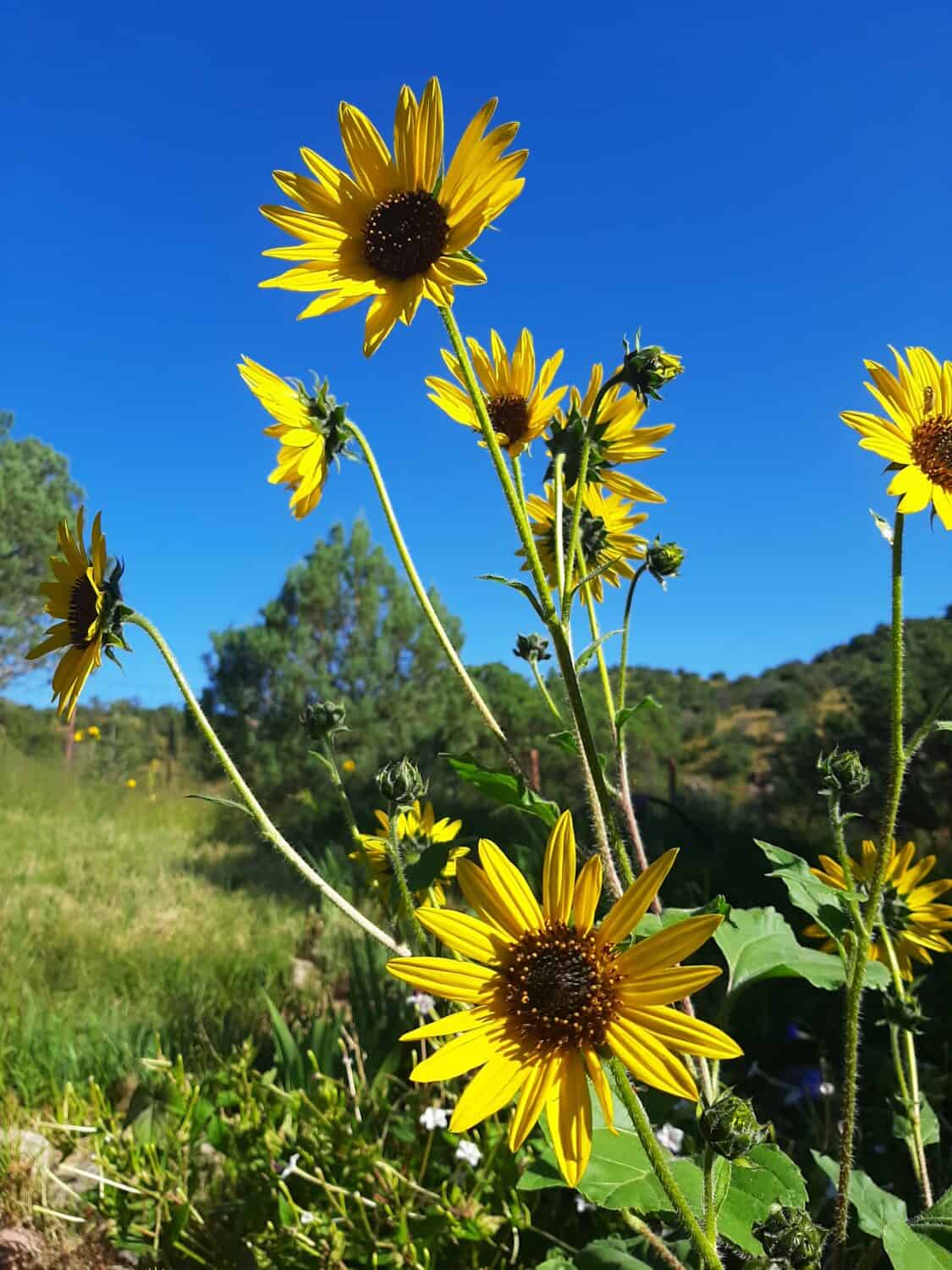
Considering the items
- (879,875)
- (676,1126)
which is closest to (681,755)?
(676,1126)

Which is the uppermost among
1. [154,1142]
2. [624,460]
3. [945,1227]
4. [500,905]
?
[624,460]

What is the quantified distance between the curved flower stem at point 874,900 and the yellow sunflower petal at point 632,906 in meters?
0.36

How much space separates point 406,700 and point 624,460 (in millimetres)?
8853

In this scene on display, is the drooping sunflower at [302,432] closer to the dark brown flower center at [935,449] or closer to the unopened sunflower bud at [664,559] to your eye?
the unopened sunflower bud at [664,559]

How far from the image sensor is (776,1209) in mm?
906

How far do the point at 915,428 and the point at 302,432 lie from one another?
883 millimetres

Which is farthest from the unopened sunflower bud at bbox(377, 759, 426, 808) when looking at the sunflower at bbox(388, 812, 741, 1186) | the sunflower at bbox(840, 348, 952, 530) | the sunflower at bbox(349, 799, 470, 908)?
the sunflower at bbox(840, 348, 952, 530)

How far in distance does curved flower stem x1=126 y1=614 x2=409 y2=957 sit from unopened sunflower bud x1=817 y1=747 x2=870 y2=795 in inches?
25.1

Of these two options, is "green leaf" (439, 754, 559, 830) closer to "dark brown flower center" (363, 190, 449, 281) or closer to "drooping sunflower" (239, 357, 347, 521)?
"drooping sunflower" (239, 357, 347, 521)

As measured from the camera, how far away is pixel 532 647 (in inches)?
60.8

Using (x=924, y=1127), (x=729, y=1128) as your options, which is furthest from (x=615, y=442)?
(x=924, y=1127)

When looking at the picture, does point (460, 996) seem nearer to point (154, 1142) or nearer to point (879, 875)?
point (879, 875)

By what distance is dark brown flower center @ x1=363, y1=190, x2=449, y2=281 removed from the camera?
3.24 feet

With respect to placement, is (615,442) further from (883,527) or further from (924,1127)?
(924,1127)
